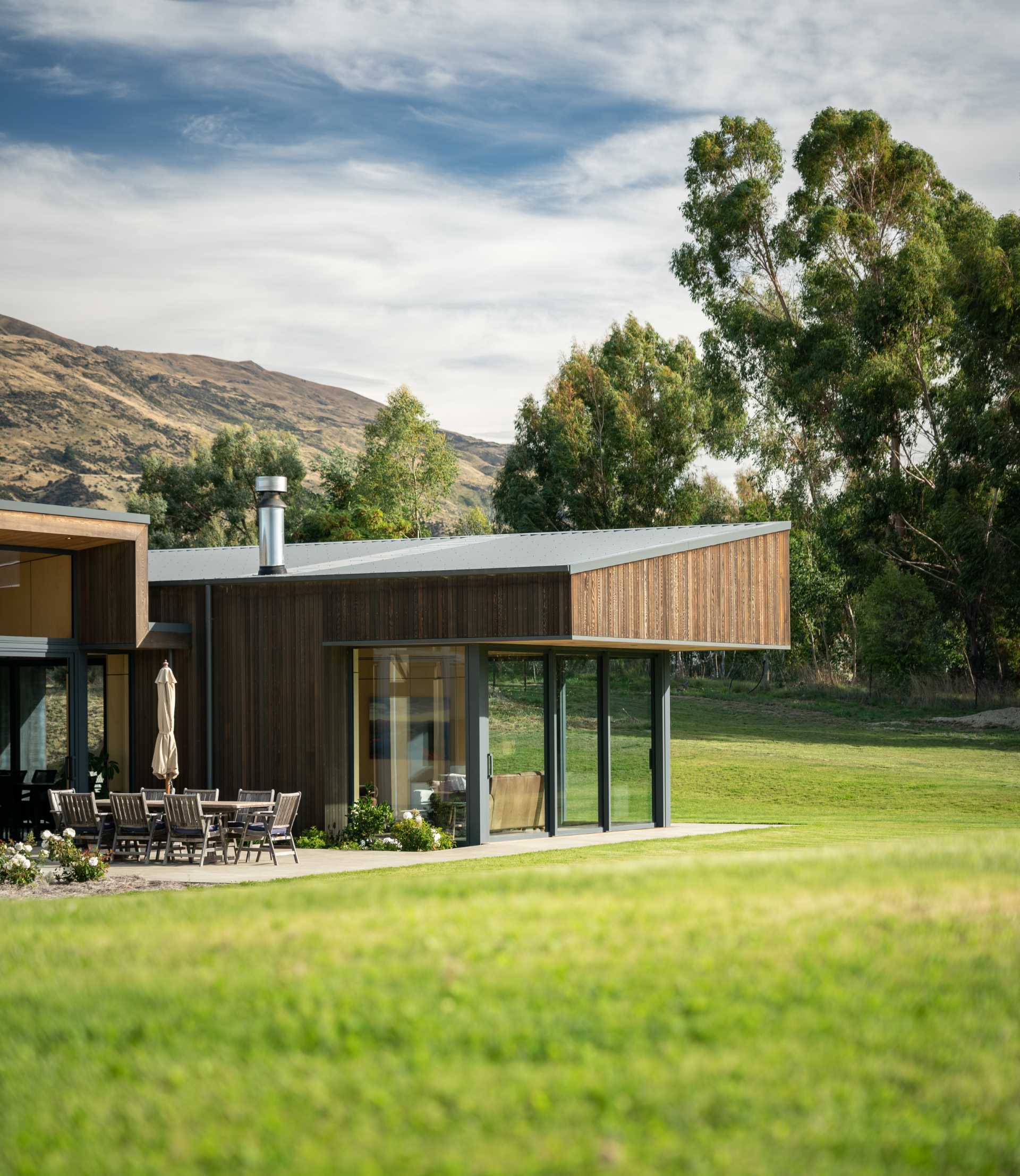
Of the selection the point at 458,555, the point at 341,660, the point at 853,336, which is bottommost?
the point at 341,660

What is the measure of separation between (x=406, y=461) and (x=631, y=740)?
3792 cm

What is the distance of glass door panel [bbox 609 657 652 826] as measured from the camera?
1902 cm

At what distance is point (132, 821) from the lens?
14938 millimetres

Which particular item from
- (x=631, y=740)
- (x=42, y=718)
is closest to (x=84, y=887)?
(x=42, y=718)

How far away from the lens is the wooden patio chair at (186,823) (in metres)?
14.7

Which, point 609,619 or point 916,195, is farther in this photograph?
point 916,195

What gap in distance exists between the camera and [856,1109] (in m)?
4.63

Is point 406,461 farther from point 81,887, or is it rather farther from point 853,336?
point 81,887

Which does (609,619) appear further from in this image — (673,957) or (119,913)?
(673,957)

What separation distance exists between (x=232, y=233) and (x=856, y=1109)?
43082 millimetres

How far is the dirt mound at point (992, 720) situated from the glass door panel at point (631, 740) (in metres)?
18.9

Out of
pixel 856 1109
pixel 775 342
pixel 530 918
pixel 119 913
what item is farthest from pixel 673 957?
pixel 775 342

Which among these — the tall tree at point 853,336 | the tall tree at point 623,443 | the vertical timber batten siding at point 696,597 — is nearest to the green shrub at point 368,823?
the vertical timber batten siding at point 696,597

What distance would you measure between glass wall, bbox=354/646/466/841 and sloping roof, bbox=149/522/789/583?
3.72 ft
